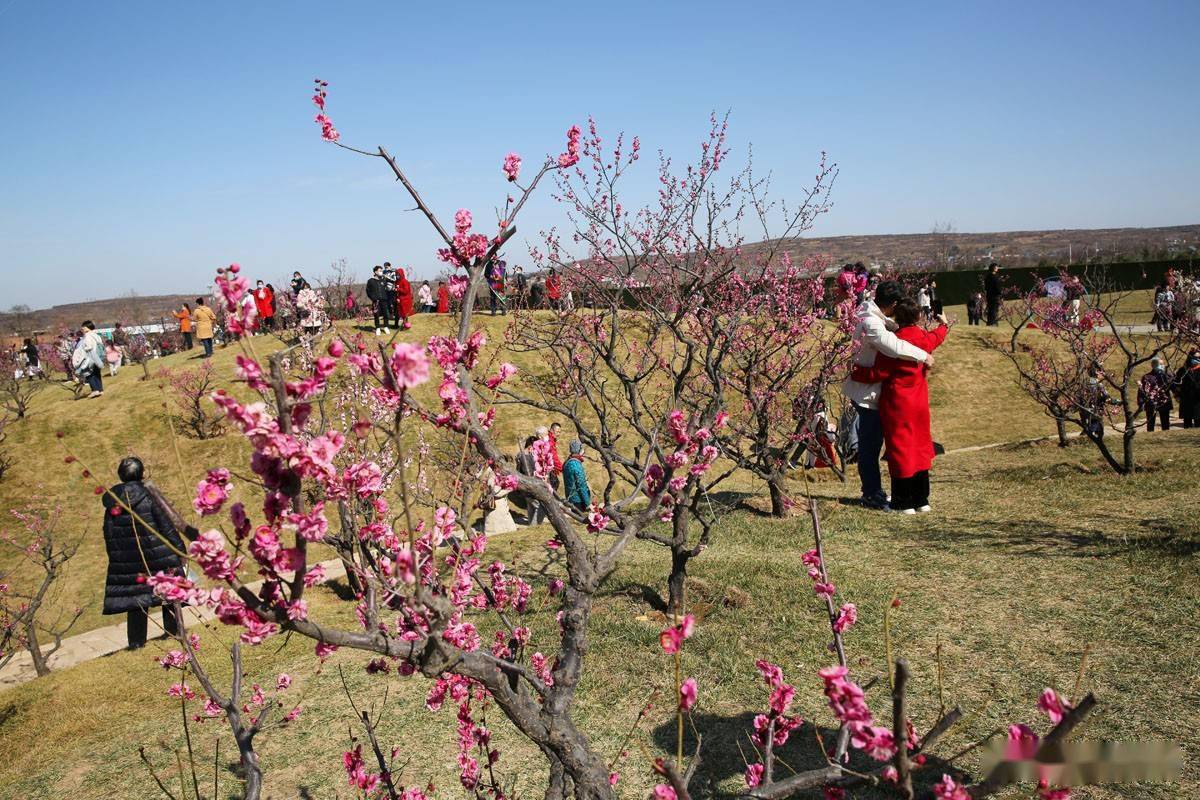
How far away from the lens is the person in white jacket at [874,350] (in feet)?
19.4

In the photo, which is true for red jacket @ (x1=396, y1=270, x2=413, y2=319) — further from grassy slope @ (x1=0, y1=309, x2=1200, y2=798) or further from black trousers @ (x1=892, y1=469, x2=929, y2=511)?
black trousers @ (x1=892, y1=469, x2=929, y2=511)

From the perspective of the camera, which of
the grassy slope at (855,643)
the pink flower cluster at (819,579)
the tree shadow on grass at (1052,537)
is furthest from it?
the tree shadow on grass at (1052,537)

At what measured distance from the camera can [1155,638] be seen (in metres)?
4.25

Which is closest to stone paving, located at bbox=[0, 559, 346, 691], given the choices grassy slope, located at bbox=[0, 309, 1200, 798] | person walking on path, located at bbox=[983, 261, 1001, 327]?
grassy slope, located at bbox=[0, 309, 1200, 798]

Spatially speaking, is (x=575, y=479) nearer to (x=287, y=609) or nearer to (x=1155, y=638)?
(x=1155, y=638)

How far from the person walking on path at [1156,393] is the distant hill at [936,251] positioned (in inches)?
1104

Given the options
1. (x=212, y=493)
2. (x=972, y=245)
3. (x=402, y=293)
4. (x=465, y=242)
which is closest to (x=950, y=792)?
(x=212, y=493)

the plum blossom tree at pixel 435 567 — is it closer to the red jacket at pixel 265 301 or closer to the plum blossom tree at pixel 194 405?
the plum blossom tree at pixel 194 405

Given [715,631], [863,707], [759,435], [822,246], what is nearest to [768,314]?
[759,435]

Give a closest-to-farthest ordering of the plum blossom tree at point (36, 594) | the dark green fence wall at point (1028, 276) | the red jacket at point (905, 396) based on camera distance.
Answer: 1. the red jacket at point (905, 396)
2. the plum blossom tree at point (36, 594)
3. the dark green fence wall at point (1028, 276)

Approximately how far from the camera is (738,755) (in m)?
3.83

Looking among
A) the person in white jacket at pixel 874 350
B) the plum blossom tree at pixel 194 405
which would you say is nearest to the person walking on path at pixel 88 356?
the plum blossom tree at pixel 194 405

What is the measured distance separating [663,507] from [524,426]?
12.1 meters

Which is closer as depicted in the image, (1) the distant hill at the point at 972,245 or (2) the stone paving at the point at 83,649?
(2) the stone paving at the point at 83,649
